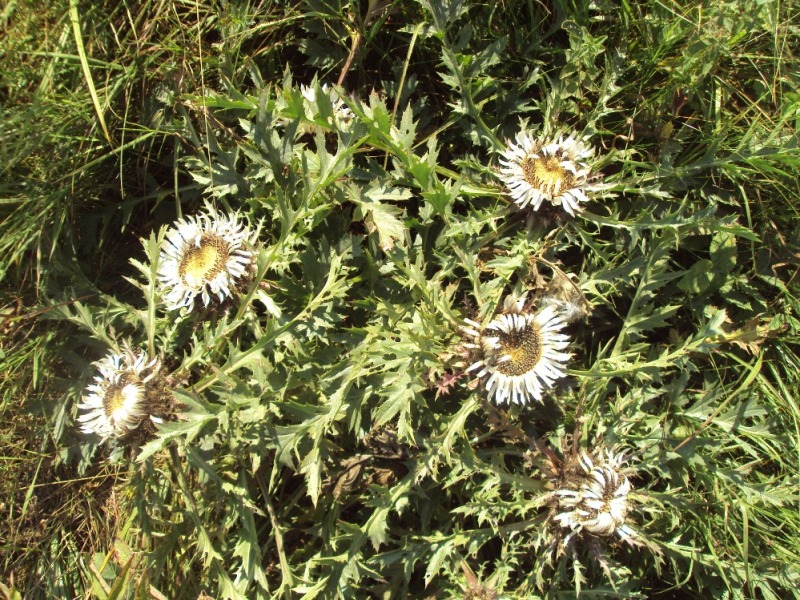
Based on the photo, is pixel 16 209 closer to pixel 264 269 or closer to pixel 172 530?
pixel 264 269

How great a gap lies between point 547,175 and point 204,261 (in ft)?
3.39

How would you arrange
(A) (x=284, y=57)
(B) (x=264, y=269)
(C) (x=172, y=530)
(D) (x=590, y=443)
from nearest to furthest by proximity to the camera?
1. (B) (x=264, y=269)
2. (D) (x=590, y=443)
3. (C) (x=172, y=530)
4. (A) (x=284, y=57)

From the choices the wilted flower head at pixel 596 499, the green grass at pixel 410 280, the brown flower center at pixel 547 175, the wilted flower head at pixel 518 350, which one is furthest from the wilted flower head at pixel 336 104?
the wilted flower head at pixel 596 499

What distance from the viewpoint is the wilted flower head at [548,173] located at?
1.76m

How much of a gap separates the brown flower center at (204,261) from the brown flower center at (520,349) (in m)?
0.84

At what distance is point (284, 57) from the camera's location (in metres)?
2.10

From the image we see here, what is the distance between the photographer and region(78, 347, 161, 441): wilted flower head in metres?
1.72

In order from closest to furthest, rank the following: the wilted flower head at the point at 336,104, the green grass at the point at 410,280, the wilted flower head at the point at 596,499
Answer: the wilted flower head at the point at 596,499, the green grass at the point at 410,280, the wilted flower head at the point at 336,104

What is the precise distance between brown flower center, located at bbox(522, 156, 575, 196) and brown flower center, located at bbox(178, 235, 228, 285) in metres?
0.91

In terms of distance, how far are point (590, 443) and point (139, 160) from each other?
1707 mm

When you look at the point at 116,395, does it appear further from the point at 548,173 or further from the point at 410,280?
the point at 548,173

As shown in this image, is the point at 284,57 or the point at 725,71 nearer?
the point at 725,71

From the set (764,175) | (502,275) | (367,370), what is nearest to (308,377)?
(367,370)

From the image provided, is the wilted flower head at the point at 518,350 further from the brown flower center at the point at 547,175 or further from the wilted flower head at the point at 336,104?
the wilted flower head at the point at 336,104
